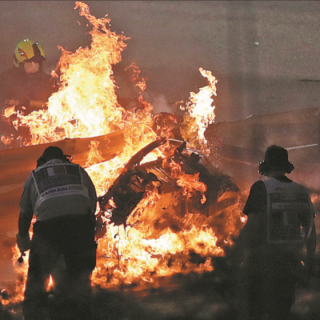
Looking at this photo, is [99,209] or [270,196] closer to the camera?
[270,196]

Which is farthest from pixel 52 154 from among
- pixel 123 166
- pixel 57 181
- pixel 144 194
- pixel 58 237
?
pixel 123 166

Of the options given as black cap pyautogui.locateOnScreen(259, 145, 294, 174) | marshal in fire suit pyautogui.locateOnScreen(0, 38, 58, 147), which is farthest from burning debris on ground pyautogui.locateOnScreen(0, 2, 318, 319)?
black cap pyautogui.locateOnScreen(259, 145, 294, 174)

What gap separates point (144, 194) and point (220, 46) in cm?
306

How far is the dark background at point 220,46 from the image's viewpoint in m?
6.74

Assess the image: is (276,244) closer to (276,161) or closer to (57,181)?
(276,161)

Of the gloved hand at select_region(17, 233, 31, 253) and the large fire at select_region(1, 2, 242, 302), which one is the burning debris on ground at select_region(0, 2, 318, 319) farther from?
the gloved hand at select_region(17, 233, 31, 253)

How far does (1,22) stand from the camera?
254 inches

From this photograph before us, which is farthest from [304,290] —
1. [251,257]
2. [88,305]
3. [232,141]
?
[232,141]

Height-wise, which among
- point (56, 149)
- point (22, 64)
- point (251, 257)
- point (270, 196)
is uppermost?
point (22, 64)

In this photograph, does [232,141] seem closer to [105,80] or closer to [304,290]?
[105,80]

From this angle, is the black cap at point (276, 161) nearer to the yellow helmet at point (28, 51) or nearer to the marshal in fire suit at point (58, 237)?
the marshal in fire suit at point (58, 237)

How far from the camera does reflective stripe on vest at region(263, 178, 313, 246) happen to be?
118 inches

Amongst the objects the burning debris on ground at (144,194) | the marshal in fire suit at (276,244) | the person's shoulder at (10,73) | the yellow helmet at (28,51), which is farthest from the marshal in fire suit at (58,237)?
the person's shoulder at (10,73)

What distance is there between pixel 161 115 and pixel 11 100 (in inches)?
94.4
